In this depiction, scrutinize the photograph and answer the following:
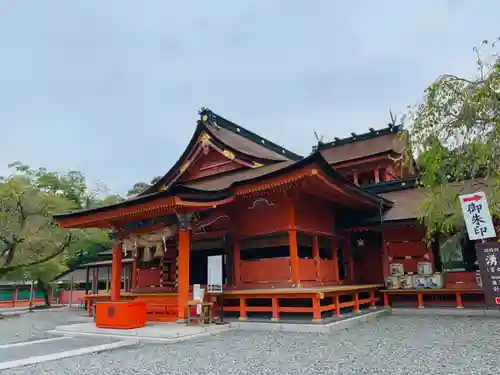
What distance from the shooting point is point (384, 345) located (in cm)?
676

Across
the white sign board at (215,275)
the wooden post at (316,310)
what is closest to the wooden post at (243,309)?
the white sign board at (215,275)

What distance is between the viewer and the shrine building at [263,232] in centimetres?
973

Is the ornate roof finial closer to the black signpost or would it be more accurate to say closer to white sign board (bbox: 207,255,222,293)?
white sign board (bbox: 207,255,222,293)

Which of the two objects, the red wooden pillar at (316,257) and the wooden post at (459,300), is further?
the wooden post at (459,300)

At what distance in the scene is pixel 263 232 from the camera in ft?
35.3

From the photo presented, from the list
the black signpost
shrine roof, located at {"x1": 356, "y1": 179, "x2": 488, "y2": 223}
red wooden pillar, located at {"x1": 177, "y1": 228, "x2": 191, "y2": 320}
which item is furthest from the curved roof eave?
the black signpost

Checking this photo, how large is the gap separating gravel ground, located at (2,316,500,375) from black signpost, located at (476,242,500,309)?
0.82m

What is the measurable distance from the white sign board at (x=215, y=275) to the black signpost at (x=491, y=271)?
592 cm

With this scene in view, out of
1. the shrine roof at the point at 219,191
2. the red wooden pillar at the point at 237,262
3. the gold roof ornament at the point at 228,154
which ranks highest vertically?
the gold roof ornament at the point at 228,154

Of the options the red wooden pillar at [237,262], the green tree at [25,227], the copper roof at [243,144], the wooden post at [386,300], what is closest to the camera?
the red wooden pillar at [237,262]

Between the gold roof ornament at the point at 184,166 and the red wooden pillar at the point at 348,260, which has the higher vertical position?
the gold roof ornament at the point at 184,166

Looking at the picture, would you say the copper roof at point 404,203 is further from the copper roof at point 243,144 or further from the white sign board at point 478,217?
the white sign board at point 478,217

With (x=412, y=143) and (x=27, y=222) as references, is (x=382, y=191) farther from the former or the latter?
(x=27, y=222)

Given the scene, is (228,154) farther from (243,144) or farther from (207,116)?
(207,116)
